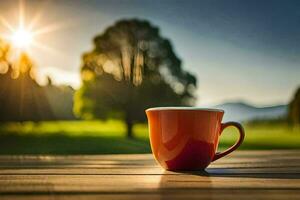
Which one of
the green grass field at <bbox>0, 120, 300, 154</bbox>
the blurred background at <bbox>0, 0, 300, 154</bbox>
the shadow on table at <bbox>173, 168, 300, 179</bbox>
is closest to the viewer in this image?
the shadow on table at <bbox>173, 168, 300, 179</bbox>

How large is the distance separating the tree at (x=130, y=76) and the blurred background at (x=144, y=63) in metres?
0.02

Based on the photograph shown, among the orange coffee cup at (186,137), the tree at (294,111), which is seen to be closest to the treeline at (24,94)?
the tree at (294,111)

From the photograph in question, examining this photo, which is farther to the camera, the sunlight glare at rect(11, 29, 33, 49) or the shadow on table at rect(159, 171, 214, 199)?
the sunlight glare at rect(11, 29, 33, 49)

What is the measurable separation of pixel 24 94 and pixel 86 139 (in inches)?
59.7

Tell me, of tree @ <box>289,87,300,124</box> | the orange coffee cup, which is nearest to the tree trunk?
tree @ <box>289,87,300,124</box>

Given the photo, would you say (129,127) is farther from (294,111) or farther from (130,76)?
(294,111)

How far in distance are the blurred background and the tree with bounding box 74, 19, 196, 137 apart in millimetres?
19

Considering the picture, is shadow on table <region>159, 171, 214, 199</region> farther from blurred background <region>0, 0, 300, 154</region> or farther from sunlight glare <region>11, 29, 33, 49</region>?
blurred background <region>0, 0, 300, 154</region>

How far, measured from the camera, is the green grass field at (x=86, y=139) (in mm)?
6027

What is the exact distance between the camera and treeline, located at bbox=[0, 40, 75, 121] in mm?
6652

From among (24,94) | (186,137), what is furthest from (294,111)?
(186,137)

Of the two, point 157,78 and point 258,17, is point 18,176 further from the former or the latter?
point 258,17

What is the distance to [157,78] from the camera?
25.1 ft

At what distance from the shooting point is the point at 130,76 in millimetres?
7680
